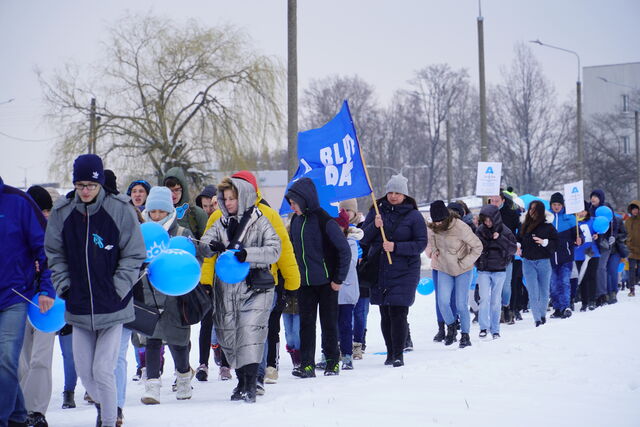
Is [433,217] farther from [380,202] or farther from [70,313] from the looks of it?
[70,313]

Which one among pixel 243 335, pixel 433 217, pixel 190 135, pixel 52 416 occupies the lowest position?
pixel 52 416

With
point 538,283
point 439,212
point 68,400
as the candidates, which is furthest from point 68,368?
point 538,283

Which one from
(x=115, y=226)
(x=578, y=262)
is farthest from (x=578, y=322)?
(x=115, y=226)

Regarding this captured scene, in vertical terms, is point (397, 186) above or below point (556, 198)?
above

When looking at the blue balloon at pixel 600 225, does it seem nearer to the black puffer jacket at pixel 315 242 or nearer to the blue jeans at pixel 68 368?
the black puffer jacket at pixel 315 242

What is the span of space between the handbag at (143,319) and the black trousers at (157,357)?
0.81 meters

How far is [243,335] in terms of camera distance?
24.1 feet

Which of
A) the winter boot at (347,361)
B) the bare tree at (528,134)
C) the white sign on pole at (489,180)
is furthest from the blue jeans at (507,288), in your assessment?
the bare tree at (528,134)

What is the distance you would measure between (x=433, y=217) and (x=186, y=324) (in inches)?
205

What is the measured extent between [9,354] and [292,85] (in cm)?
1046

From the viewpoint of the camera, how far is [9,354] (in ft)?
19.1

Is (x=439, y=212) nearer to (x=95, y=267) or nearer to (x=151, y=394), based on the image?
(x=151, y=394)

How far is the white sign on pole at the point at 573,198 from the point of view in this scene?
15422 millimetres

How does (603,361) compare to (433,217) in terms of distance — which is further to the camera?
(433,217)
